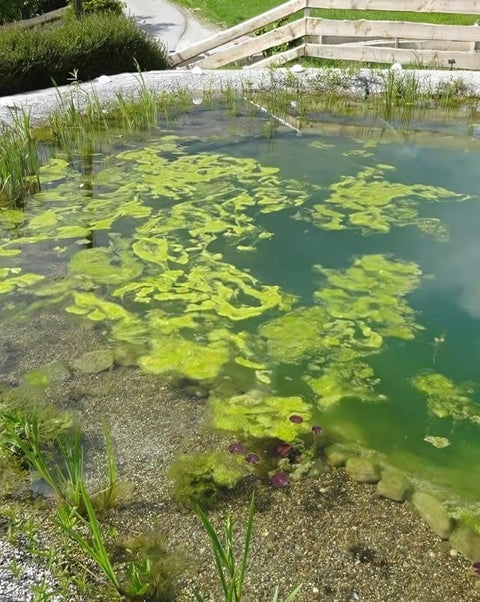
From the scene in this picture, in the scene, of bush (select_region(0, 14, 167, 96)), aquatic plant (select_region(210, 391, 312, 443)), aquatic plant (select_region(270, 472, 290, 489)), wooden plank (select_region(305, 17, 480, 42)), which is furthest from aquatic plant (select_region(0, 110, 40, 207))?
wooden plank (select_region(305, 17, 480, 42))

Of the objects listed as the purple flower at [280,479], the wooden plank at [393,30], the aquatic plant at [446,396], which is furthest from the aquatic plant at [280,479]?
the wooden plank at [393,30]

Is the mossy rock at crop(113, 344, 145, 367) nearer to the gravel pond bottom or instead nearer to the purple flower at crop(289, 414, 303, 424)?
the gravel pond bottom

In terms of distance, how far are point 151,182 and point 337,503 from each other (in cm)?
379

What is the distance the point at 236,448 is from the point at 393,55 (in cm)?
804

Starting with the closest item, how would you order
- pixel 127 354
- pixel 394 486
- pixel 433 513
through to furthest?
pixel 433 513 < pixel 394 486 < pixel 127 354

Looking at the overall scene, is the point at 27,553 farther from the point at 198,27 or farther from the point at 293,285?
the point at 198,27

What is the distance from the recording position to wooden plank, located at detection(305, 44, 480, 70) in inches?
352

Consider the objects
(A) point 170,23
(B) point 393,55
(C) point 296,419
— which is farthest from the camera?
(A) point 170,23

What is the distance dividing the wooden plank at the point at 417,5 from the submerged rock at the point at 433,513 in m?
8.26

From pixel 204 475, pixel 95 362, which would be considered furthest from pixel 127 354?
pixel 204 475

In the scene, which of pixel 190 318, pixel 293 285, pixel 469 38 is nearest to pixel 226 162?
pixel 293 285

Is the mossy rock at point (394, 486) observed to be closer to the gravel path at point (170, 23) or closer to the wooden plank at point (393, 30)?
the wooden plank at point (393, 30)

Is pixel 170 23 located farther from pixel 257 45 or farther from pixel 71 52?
pixel 71 52

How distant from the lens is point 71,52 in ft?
26.0
